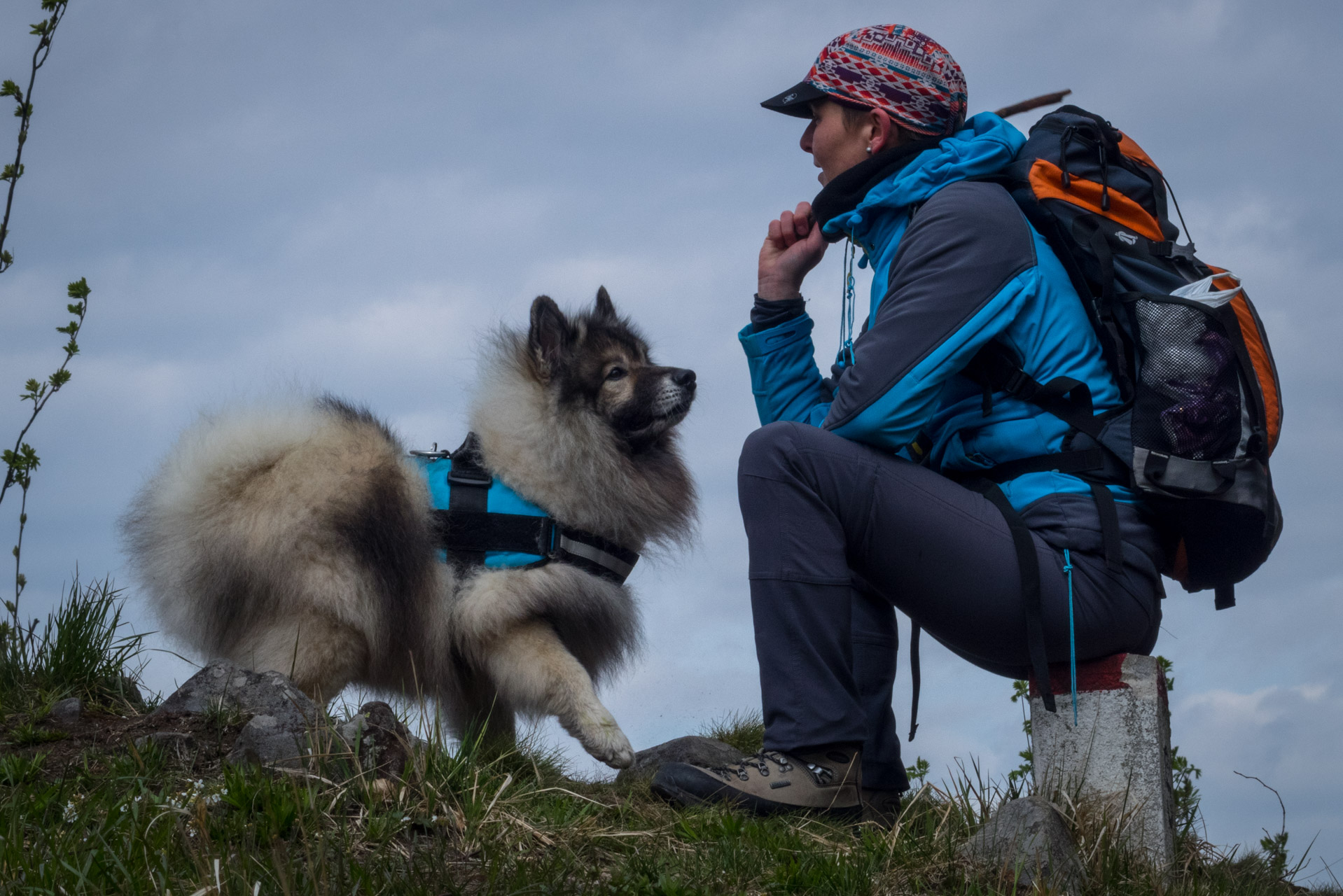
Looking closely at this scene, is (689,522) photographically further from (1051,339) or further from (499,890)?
(499,890)

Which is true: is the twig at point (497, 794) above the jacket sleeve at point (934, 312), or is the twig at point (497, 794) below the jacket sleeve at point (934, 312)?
below

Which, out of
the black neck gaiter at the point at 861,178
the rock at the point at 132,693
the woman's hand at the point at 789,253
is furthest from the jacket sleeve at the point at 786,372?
the rock at the point at 132,693

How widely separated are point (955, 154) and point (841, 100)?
417mm

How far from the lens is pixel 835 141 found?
3498 millimetres

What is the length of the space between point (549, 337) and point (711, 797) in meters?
2.12

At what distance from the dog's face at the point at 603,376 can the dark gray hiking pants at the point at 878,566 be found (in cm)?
133

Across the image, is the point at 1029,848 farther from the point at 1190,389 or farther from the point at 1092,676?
the point at 1190,389

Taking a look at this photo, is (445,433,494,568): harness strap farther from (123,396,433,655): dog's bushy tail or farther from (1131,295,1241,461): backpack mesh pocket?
(1131,295,1241,461): backpack mesh pocket

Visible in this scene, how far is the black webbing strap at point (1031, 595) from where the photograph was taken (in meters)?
2.99

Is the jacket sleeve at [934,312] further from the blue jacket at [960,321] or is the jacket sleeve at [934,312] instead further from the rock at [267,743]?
the rock at [267,743]

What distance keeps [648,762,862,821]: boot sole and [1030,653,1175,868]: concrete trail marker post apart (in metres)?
0.58

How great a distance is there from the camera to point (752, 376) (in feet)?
13.1

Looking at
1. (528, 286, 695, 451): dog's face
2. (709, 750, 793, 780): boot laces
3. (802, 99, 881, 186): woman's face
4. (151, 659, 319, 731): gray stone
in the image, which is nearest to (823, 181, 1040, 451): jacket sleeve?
(802, 99, 881, 186): woman's face

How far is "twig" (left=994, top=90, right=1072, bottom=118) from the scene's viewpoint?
3.79 metres
